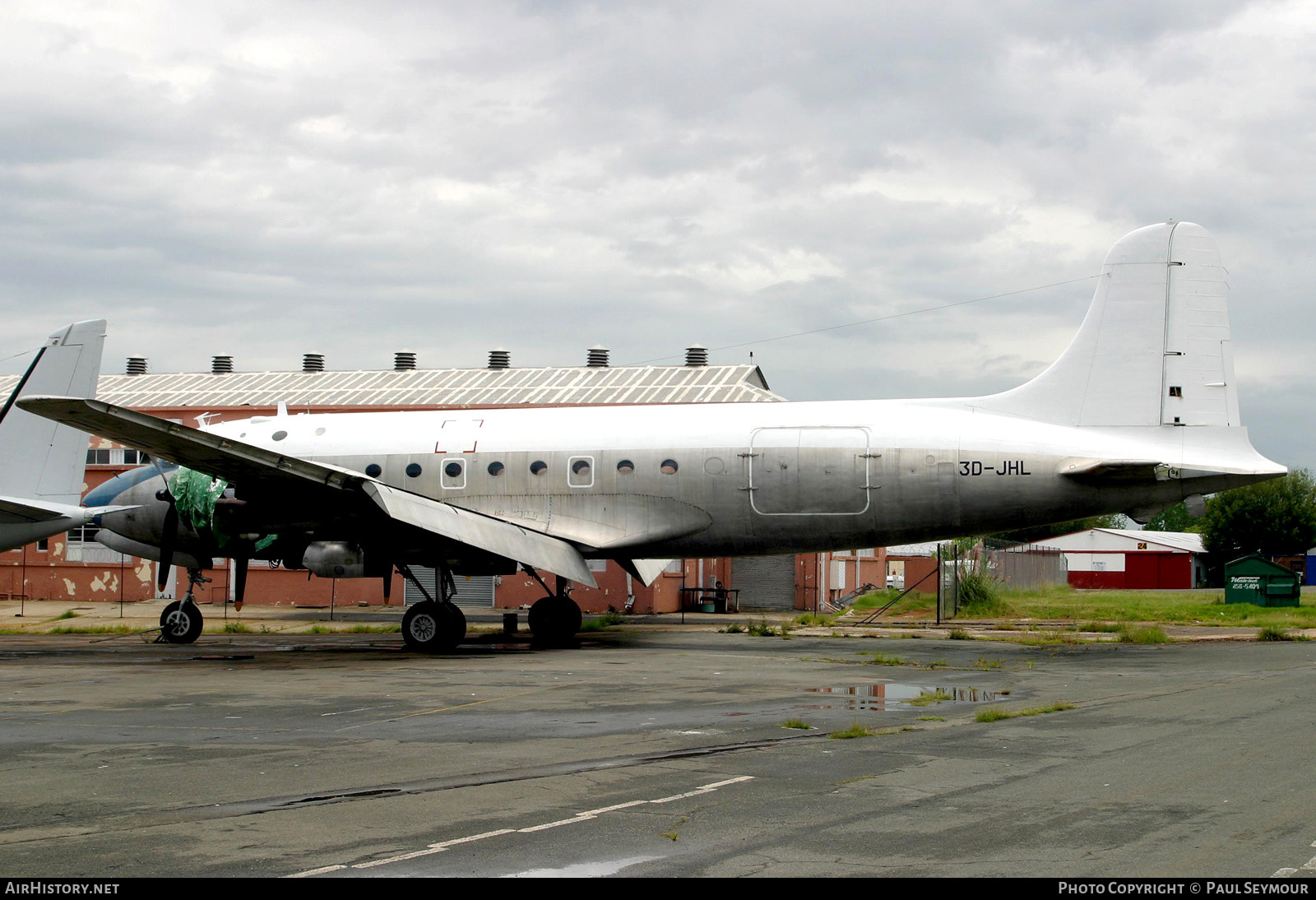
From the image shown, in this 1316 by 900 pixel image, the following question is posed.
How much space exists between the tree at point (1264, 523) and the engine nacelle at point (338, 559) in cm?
8221

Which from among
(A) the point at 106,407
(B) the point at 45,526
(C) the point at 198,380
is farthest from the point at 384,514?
(C) the point at 198,380

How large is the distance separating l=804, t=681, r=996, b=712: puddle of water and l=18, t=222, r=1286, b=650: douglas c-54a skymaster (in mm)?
6727

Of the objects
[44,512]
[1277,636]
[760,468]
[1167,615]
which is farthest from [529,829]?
[1167,615]

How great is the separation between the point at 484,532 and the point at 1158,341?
1322cm

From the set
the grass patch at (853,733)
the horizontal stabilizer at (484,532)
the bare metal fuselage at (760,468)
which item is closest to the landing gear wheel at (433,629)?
the horizontal stabilizer at (484,532)

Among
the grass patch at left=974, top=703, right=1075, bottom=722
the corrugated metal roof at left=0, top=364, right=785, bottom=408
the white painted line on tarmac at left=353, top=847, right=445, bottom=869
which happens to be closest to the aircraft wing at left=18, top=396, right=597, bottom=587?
the grass patch at left=974, top=703, right=1075, bottom=722

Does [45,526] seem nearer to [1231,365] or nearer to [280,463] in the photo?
[280,463]

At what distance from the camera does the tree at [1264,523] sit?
87938mm

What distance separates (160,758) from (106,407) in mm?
9256

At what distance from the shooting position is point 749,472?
22359mm

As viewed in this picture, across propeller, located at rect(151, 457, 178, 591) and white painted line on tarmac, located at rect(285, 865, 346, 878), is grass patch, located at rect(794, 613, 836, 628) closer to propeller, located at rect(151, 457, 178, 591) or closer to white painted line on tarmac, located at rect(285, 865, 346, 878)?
propeller, located at rect(151, 457, 178, 591)

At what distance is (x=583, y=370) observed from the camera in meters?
49.2

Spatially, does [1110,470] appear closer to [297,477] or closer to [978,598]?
[978,598]

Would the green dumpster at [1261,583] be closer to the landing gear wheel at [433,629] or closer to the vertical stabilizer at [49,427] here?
the landing gear wheel at [433,629]
